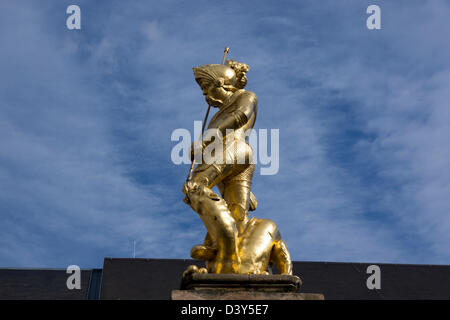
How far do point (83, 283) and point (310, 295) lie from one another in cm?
1047

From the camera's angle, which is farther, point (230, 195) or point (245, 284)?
point (230, 195)

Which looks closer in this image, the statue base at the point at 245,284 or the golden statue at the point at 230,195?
the statue base at the point at 245,284

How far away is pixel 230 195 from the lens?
6578 millimetres

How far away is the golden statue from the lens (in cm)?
600

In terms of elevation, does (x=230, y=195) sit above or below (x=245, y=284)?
above

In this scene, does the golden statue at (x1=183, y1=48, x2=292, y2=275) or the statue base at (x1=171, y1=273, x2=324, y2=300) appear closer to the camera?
the statue base at (x1=171, y1=273, x2=324, y2=300)

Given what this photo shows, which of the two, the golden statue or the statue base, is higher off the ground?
the golden statue

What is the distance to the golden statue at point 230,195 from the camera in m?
6.00

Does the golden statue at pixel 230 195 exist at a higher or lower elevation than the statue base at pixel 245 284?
higher

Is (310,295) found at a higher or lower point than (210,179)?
lower
